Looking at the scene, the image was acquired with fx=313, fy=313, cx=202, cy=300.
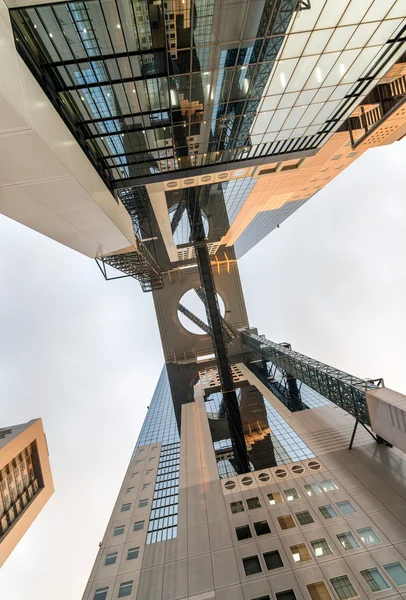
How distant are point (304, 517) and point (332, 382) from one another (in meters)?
13.1

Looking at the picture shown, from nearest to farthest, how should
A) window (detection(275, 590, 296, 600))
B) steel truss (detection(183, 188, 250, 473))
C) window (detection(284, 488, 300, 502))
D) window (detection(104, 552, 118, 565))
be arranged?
window (detection(275, 590, 296, 600))
window (detection(104, 552, 118, 565))
window (detection(284, 488, 300, 502))
steel truss (detection(183, 188, 250, 473))

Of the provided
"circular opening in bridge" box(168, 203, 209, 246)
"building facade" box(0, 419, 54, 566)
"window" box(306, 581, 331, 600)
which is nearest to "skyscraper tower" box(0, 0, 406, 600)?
"window" box(306, 581, 331, 600)

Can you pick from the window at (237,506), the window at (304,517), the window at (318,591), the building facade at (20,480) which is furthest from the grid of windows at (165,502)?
the building facade at (20,480)

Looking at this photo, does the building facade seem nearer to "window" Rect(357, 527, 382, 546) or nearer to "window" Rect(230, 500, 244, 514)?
"window" Rect(230, 500, 244, 514)

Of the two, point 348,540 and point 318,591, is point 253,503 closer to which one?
point 348,540

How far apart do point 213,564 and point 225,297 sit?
59503 mm

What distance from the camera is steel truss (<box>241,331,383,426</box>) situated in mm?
23078

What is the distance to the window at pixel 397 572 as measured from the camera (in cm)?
1320

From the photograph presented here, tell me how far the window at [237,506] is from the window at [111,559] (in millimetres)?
7595

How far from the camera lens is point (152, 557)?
17.9 meters

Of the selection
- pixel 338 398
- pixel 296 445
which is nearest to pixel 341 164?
pixel 338 398

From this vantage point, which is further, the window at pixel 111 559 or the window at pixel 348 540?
the window at pixel 111 559

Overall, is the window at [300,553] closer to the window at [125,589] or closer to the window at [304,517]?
the window at [304,517]

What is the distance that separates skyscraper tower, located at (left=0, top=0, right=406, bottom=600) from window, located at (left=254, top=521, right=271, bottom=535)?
8 centimetres
